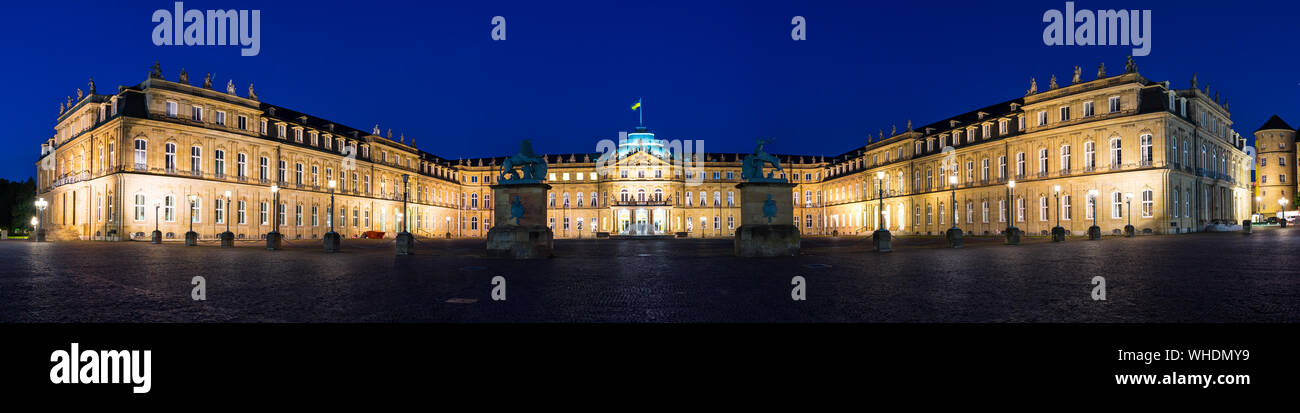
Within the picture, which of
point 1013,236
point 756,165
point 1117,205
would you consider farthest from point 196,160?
point 1117,205

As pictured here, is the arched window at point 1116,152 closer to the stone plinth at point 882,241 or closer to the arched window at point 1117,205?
the arched window at point 1117,205

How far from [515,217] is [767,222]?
352 inches

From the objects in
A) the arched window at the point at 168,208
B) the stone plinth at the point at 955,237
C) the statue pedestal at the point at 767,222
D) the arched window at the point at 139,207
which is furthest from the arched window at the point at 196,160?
the stone plinth at the point at 955,237

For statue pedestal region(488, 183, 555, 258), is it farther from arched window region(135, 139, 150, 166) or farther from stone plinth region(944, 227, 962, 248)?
arched window region(135, 139, 150, 166)

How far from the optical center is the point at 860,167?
82.2 meters

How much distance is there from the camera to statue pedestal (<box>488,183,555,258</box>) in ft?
65.9

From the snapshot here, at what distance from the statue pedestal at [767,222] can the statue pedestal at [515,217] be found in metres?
7.00

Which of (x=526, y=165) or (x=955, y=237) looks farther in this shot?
(x=955, y=237)

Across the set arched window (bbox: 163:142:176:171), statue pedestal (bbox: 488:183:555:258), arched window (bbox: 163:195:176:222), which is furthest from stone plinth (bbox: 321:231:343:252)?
arched window (bbox: 163:142:176:171)

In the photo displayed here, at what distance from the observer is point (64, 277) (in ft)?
39.0

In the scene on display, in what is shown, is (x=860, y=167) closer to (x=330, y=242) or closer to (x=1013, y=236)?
(x=1013, y=236)
